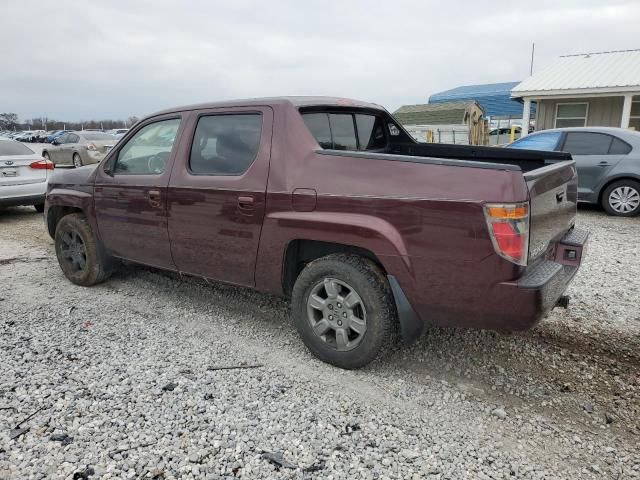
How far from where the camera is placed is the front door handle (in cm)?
414

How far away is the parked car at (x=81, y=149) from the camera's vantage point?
1920 cm

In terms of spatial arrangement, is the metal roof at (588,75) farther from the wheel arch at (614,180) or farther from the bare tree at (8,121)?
the bare tree at (8,121)

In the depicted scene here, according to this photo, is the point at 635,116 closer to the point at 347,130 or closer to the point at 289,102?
the point at 347,130

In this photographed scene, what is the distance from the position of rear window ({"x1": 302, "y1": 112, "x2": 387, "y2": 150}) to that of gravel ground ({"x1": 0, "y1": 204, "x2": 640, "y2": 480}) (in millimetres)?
1573

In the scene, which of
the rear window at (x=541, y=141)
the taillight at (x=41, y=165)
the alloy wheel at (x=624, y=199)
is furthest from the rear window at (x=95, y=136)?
the alloy wheel at (x=624, y=199)

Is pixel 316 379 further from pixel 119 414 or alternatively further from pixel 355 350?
pixel 119 414

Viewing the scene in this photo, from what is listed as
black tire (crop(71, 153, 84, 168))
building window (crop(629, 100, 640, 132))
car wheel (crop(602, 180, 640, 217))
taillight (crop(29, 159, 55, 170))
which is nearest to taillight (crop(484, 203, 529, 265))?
car wheel (crop(602, 180, 640, 217))

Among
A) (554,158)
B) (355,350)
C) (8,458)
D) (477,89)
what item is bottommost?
(8,458)

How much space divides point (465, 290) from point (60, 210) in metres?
4.47

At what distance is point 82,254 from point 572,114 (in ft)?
54.6

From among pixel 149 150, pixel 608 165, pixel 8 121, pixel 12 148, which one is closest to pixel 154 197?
pixel 149 150

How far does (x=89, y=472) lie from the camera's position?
2.43 meters

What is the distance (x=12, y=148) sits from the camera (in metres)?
9.09

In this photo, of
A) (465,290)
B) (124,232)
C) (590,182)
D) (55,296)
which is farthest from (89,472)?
(590,182)
